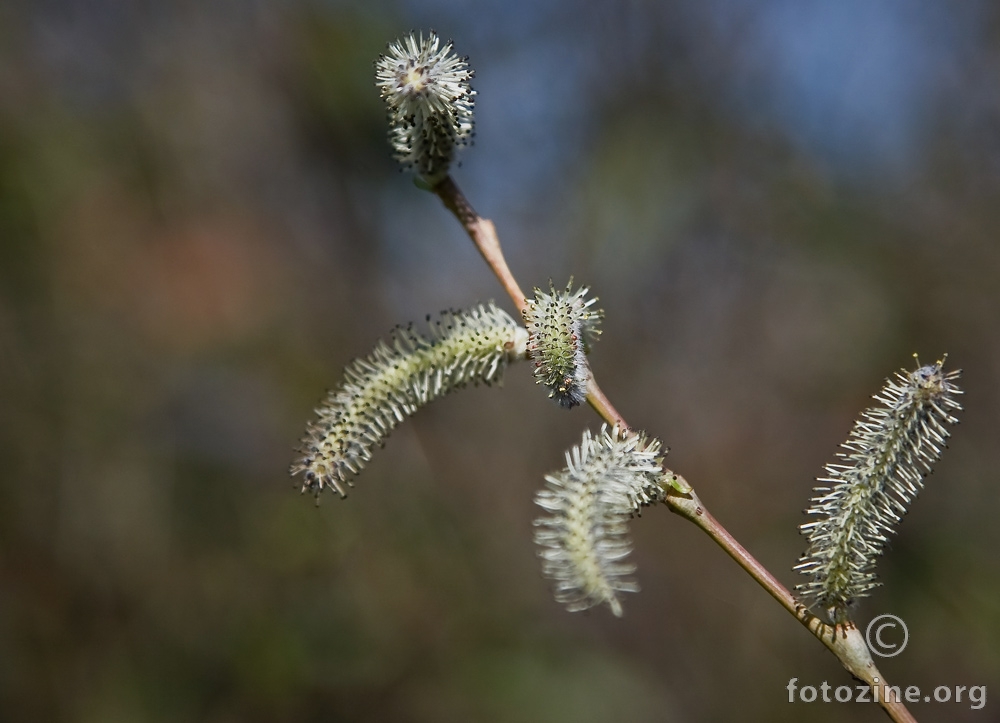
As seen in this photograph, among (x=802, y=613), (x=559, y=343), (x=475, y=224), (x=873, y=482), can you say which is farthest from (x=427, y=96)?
(x=802, y=613)

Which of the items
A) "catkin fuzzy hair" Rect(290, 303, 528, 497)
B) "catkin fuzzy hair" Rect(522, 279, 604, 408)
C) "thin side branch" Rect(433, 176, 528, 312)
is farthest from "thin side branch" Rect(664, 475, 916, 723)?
"thin side branch" Rect(433, 176, 528, 312)

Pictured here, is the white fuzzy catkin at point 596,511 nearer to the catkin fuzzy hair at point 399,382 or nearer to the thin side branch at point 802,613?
the thin side branch at point 802,613

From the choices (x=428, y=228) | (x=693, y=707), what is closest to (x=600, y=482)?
(x=693, y=707)

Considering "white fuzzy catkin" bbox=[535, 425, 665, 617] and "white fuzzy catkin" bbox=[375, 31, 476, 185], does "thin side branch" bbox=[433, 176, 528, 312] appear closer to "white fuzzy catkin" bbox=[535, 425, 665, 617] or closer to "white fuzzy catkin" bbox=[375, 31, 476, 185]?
"white fuzzy catkin" bbox=[375, 31, 476, 185]

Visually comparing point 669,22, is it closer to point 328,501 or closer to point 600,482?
point 328,501

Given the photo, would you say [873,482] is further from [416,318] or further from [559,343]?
[416,318]
